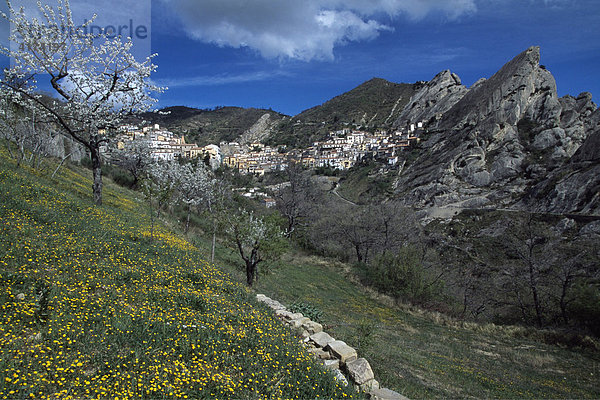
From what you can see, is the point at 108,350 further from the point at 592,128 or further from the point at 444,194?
the point at 592,128

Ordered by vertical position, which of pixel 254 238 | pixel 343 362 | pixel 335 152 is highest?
pixel 335 152

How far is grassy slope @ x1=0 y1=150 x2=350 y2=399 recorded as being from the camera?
4625mm

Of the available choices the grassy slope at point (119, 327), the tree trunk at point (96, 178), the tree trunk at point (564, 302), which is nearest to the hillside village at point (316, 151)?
the tree trunk at point (564, 302)

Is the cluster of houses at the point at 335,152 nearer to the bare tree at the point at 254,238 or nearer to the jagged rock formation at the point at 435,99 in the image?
the jagged rock formation at the point at 435,99

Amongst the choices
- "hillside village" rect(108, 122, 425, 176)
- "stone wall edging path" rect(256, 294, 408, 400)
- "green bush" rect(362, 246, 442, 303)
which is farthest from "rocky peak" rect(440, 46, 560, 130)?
"stone wall edging path" rect(256, 294, 408, 400)

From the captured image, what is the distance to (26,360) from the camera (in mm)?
4480

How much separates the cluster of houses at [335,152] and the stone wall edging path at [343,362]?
392 ft

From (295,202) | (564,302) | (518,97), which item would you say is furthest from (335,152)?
(564,302)

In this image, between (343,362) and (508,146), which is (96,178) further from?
(508,146)

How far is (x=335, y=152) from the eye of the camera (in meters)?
152

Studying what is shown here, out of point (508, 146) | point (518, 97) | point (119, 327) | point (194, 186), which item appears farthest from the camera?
point (518, 97)

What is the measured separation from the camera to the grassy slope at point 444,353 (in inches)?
386

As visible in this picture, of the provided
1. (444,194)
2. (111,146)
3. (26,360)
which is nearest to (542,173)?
(444,194)

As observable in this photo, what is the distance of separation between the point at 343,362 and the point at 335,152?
14813 centimetres
